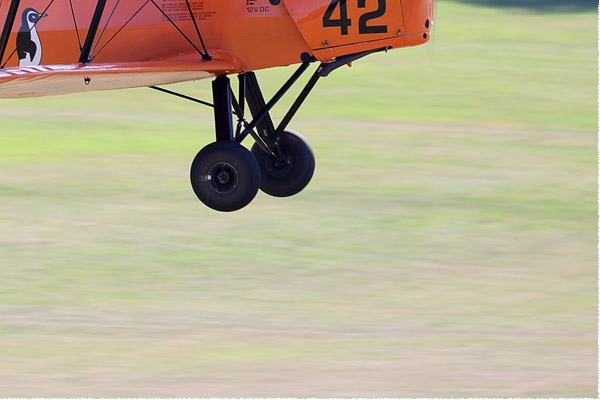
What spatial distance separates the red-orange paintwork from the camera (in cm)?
1339

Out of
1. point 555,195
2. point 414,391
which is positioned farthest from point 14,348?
point 555,195

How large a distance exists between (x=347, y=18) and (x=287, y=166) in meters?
2.09

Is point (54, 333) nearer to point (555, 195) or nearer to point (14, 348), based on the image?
point (14, 348)

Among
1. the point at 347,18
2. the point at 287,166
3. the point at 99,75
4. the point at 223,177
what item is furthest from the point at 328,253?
the point at 99,75

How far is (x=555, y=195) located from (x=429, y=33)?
8.53 m

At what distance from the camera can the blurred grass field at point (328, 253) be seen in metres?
13.7

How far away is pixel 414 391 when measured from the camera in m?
12.9

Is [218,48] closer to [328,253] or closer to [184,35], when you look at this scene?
[184,35]

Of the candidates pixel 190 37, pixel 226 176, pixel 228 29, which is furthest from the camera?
pixel 190 37

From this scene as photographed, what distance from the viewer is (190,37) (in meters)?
14.1

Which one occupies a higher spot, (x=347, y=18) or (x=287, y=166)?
(x=347, y=18)

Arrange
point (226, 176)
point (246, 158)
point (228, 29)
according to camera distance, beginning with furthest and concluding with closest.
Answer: point (228, 29) < point (226, 176) < point (246, 158)

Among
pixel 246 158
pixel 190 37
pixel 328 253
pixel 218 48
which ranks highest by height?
pixel 190 37

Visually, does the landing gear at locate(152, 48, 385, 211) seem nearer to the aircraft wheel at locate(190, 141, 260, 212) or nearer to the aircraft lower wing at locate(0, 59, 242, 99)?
the aircraft wheel at locate(190, 141, 260, 212)
